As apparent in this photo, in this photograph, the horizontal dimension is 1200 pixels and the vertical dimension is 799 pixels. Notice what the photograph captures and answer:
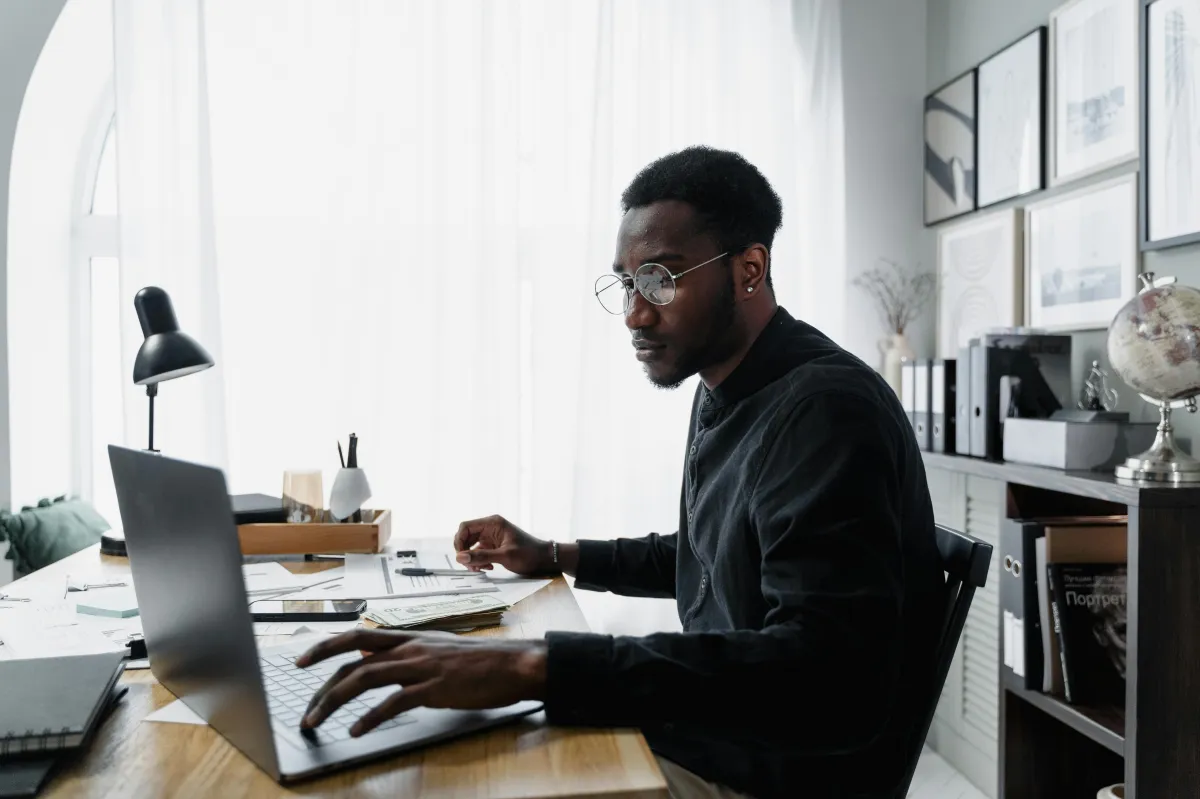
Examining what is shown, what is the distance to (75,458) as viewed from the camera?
10.1 feet

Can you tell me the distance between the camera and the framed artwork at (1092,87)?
207 cm

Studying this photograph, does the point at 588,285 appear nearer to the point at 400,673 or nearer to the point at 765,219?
the point at 765,219

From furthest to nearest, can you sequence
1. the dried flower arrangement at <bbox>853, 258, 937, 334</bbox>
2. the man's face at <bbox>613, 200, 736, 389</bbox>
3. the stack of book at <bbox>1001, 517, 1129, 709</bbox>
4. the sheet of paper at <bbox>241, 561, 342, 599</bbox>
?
the dried flower arrangement at <bbox>853, 258, 937, 334</bbox>, the stack of book at <bbox>1001, 517, 1129, 709</bbox>, the sheet of paper at <bbox>241, 561, 342, 599</bbox>, the man's face at <bbox>613, 200, 736, 389</bbox>

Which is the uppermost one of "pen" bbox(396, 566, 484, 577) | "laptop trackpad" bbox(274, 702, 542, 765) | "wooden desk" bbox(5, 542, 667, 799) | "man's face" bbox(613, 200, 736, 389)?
"man's face" bbox(613, 200, 736, 389)

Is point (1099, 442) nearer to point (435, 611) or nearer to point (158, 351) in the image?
point (435, 611)

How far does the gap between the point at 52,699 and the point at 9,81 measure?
2529mm

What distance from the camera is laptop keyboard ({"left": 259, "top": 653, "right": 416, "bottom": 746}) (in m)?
0.86

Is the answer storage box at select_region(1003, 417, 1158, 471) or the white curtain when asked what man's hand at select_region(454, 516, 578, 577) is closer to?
storage box at select_region(1003, 417, 1158, 471)

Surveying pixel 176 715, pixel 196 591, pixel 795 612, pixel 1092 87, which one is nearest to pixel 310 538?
pixel 176 715

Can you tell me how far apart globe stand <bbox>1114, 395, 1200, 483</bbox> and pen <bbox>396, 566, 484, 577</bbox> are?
119cm

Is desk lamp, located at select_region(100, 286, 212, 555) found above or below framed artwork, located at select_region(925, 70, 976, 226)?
below

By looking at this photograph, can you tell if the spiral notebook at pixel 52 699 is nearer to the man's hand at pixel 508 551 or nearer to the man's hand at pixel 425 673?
the man's hand at pixel 425 673

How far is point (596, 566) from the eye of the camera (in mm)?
1577

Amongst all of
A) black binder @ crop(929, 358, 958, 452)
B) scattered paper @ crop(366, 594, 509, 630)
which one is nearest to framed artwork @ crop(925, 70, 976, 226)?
black binder @ crop(929, 358, 958, 452)
